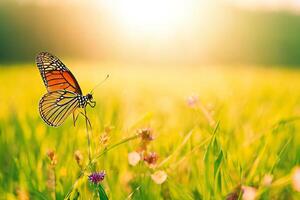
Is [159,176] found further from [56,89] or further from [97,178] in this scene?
[56,89]

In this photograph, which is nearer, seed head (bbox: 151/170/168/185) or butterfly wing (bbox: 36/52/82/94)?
seed head (bbox: 151/170/168/185)

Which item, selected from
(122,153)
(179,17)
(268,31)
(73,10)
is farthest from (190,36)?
(122,153)

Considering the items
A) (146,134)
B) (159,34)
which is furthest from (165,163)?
(159,34)

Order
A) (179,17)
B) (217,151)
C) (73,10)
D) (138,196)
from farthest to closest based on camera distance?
(73,10)
(179,17)
(217,151)
(138,196)

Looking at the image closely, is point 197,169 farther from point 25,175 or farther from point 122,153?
point 25,175

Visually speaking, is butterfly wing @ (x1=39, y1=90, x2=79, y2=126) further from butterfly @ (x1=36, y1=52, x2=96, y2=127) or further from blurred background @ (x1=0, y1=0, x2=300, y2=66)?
blurred background @ (x1=0, y1=0, x2=300, y2=66)

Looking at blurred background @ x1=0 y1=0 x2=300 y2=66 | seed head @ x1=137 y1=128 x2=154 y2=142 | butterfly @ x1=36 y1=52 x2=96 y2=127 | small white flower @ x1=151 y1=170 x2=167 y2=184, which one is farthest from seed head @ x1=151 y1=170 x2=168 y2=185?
blurred background @ x1=0 y1=0 x2=300 y2=66
